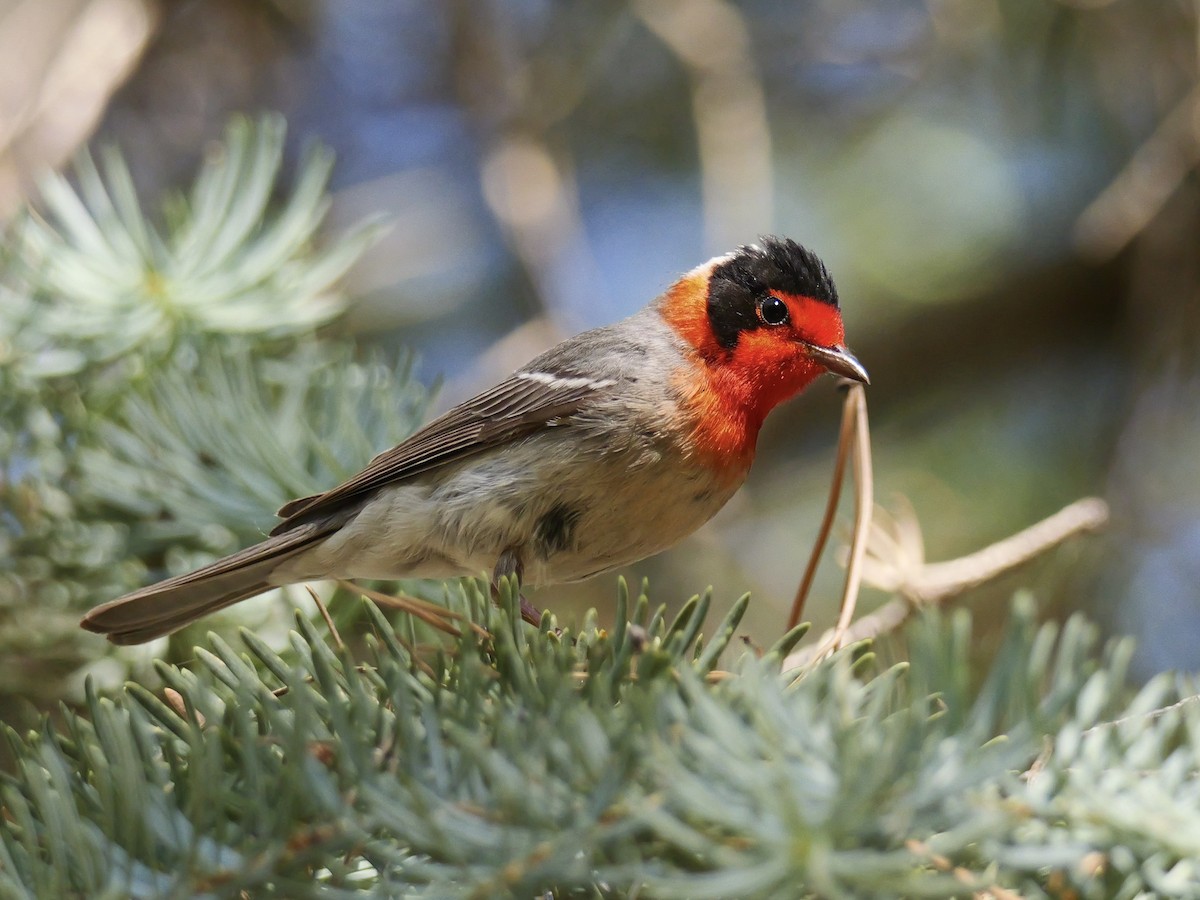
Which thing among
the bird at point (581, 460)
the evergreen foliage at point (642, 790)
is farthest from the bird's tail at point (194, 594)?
the evergreen foliage at point (642, 790)

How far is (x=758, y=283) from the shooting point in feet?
11.9

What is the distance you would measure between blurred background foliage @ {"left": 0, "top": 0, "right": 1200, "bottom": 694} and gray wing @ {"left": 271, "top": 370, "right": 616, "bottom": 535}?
10 cm

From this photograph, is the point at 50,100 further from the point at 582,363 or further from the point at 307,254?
the point at 582,363

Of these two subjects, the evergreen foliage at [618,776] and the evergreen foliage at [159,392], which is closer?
the evergreen foliage at [618,776]

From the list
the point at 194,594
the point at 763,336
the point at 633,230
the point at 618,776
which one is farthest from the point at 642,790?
the point at 633,230

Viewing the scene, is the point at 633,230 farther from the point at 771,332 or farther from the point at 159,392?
the point at 159,392

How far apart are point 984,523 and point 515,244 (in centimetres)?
240

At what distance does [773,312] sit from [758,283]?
0.46ft

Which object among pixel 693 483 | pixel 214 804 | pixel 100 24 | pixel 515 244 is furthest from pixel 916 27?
pixel 214 804

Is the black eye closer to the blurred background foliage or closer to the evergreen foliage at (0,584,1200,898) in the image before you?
the blurred background foliage

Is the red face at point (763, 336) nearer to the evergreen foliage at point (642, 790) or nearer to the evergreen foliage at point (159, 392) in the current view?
the evergreen foliage at point (159, 392)

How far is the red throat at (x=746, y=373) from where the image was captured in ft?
10.6

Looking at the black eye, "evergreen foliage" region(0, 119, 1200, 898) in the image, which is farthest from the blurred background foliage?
"evergreen foliage" region(0, 119, 1200, 898)

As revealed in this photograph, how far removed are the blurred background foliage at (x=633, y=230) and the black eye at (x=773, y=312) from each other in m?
1.13
